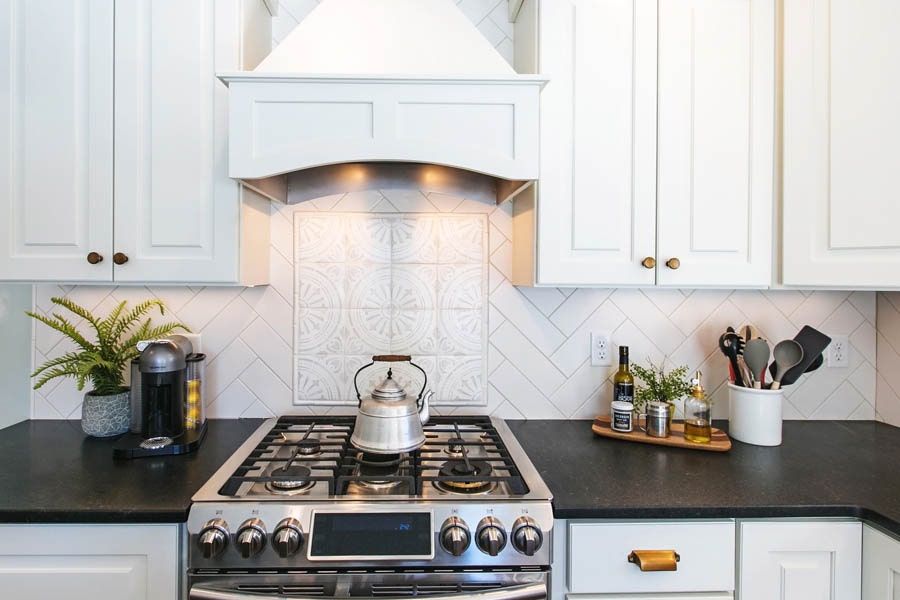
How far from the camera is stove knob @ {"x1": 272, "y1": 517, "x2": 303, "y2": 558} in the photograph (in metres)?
1.06

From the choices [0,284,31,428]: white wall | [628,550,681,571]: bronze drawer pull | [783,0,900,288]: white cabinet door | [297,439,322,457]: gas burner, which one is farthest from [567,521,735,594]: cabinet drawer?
[0,284,31,428]: white wall

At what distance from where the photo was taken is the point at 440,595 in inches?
42.0

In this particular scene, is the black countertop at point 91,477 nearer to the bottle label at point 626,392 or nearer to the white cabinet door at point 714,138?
the bottle label at point 626,392

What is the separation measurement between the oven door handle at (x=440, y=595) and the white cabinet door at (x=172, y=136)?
823mm

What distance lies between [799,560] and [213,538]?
1.37 meters

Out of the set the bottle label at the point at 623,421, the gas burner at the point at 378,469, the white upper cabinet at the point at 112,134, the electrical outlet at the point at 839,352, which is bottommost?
the gas burner at the point at 378,469

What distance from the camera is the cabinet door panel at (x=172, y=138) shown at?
1.42 m

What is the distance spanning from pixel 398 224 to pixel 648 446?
1.13 metres

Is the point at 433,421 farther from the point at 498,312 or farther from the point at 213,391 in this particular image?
the point at 213,391

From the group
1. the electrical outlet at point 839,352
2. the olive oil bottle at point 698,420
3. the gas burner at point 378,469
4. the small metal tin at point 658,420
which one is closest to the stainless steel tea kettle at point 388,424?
the gas burner at point 378,469

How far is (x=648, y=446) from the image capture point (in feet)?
5.13

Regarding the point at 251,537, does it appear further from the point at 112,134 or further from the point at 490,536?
the point at 112,134

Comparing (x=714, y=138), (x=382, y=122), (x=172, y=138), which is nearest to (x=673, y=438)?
(x=714, y=138)

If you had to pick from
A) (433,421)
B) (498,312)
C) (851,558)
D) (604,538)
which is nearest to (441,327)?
(498,312)
